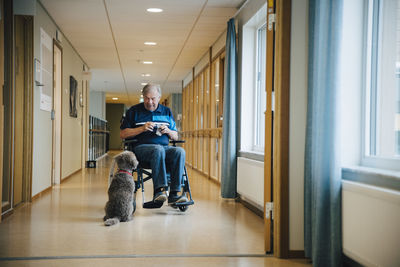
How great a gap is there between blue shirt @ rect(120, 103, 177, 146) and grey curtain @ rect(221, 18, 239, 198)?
3.71ft

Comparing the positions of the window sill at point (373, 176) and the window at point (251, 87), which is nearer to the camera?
the window sill at point (373, 176)

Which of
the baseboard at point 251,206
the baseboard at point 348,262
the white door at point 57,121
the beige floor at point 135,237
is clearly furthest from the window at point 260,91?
the white door at point 57,121

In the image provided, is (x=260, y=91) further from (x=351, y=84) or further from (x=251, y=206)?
(x=351, y=84)

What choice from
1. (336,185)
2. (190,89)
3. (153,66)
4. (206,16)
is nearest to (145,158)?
(336,185)

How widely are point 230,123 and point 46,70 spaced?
2.54 metres

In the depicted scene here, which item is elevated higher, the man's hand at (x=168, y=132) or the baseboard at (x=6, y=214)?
the man's hand at (x=168, y=132)

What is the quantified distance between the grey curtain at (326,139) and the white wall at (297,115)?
0.19 m

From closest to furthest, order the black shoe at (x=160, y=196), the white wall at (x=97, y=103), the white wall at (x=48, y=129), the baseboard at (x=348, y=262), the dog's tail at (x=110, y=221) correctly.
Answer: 1. the baseboard at (x=348, y=262)
2. the dog's tail at (x=110, y=221)
3. the black shoe at (x=160, y=196)
4. the white wall at (x=48, y=129)
5. the white wall at (x=97, y=103)

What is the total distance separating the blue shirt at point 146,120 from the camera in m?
4.53

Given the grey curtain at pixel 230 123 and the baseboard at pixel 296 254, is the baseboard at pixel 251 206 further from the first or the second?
the baseboard at pixel 296 254

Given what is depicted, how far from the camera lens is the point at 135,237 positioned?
3338 mm

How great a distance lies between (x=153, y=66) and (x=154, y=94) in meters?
6.56

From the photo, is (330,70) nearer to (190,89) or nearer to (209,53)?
(209,53)

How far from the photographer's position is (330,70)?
2.38m
